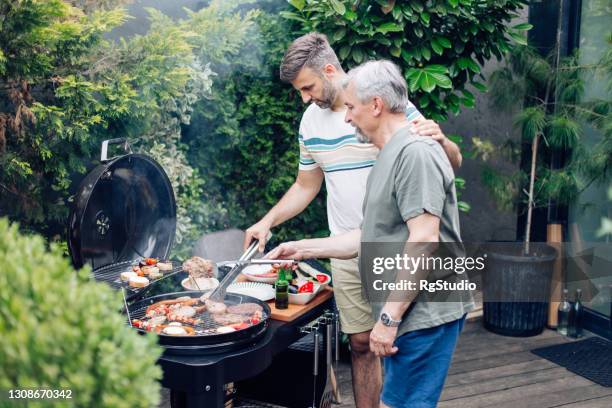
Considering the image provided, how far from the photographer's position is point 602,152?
5066 mm

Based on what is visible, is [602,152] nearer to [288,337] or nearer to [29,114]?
[288,337]

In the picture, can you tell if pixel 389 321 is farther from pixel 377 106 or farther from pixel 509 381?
pixel 509 381

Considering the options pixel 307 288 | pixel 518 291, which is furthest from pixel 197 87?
pixel 518 291

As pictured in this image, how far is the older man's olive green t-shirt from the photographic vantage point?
246 cm

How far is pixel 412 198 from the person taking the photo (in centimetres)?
247

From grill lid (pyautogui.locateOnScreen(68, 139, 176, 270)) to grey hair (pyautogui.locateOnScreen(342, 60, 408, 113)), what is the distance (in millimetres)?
1244

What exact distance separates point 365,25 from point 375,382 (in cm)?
225

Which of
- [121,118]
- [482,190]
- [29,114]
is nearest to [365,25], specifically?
[121,118]

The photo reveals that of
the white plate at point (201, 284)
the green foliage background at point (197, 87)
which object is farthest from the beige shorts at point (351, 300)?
the green foliage background at point (197, 87)

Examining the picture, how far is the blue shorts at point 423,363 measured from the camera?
8.64 feet

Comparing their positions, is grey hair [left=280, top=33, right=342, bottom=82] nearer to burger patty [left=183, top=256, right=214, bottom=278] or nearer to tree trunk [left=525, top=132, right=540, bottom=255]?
burger patty [left=183, top=256, right=214, bottom=278]

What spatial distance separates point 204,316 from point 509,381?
2753 millimetres

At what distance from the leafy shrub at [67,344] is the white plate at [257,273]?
1.67 meters

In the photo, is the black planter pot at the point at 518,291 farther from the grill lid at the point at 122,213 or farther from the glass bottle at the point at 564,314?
the grill lid at the point at 122,213
